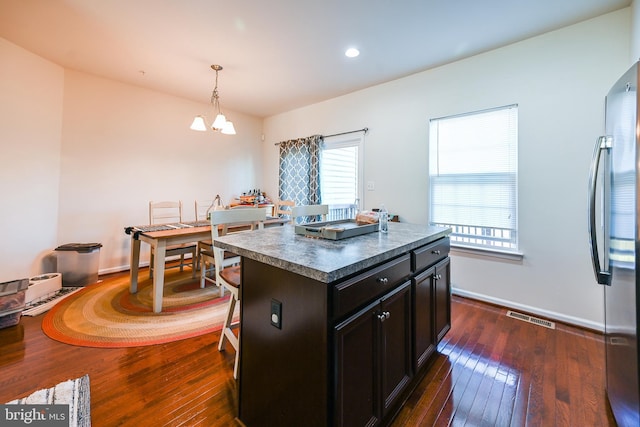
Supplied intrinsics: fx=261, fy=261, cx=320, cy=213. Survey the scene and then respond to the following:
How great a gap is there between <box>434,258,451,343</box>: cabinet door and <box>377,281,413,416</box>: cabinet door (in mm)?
414

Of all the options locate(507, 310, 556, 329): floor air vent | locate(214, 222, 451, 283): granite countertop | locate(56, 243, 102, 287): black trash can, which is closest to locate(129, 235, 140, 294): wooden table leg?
locate(56, 243, 102, 287): black trash can

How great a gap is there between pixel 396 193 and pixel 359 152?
83 centimetres

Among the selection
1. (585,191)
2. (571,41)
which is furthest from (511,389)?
(571,41)

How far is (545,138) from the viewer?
2.40m

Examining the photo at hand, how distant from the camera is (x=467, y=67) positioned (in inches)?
111

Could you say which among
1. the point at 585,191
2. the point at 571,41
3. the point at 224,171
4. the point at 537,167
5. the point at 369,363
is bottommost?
the point at 369,363

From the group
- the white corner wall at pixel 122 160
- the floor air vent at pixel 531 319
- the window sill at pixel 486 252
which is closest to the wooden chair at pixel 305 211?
the window sill at pixel 486 252

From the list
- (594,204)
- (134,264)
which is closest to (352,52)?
(594,204)

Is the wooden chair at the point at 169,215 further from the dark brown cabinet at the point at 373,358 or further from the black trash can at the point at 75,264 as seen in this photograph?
the dark brown cabinet at the point at 373,358

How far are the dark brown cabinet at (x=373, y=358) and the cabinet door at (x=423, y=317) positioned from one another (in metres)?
0.09

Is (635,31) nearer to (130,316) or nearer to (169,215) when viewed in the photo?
(130,316)

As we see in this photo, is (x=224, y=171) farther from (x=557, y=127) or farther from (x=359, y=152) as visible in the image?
(x=557, y=127)

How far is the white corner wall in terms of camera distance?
3293mm

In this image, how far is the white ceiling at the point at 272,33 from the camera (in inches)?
81.8
